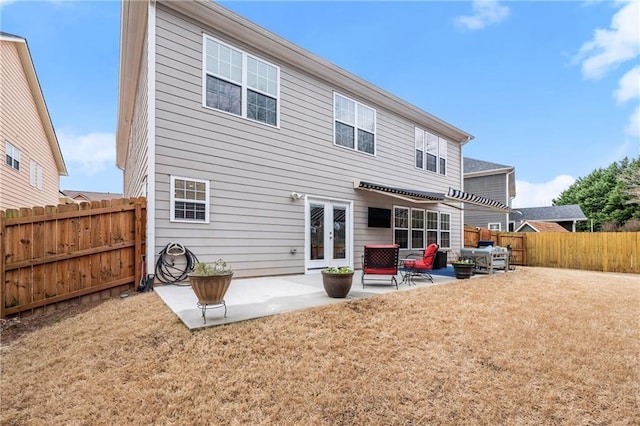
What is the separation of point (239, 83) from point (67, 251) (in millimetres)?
4905

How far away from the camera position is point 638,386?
10.7 feet

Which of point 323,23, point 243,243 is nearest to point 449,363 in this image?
point 243,243

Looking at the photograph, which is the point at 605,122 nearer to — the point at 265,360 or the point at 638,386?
the point at 638,386

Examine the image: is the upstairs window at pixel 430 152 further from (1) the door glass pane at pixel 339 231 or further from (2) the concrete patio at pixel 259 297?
(2) the concrete patio at pixel 259 297

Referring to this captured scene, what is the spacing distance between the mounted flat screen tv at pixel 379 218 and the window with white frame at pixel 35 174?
554 inches

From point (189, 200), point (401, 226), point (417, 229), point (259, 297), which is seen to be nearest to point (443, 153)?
point (417, 229)

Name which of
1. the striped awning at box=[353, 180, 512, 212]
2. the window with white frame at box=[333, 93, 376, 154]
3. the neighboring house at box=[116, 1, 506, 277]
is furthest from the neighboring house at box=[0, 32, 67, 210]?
the striped awning at box=[353, 180, 512, 212]

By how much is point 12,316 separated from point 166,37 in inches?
222

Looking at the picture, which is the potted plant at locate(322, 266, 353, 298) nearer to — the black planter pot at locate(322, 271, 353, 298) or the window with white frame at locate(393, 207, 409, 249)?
the black planter pot at locate(322, 271, 353, 298)

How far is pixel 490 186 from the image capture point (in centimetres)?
2147

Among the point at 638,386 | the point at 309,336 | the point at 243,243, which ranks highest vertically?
the point at 243,243

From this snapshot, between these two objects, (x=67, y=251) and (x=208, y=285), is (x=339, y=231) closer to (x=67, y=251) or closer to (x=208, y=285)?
(x=208, y=285)

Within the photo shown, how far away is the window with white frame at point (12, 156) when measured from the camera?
10.6 metres

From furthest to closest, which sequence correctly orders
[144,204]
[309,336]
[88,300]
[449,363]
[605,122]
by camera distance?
[605,122] < [144,204] < [88,300] < [309,336] < [449,363]
